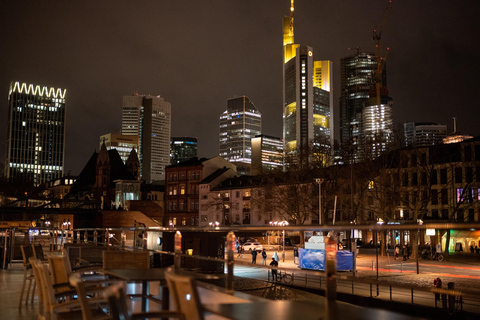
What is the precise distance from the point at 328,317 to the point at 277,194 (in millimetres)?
53970

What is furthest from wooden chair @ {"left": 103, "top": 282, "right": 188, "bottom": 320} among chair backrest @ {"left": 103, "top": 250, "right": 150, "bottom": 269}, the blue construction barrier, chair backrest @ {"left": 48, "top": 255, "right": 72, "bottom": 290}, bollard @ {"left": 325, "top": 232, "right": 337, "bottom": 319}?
the blue construction barrier

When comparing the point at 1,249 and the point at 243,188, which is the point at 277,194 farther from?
the point at 1,249

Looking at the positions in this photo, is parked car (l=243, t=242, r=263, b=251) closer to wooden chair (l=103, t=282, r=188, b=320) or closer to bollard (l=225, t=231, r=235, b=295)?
bollard (l=225, t=231, r=235, b=295)

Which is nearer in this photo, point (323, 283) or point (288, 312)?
point (288, 312)

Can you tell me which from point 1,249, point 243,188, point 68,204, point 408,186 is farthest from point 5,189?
point 1,249

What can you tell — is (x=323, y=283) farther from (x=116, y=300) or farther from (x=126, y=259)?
(x=116, y=300)

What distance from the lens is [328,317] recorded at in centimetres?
322

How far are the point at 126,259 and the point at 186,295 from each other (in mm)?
3780

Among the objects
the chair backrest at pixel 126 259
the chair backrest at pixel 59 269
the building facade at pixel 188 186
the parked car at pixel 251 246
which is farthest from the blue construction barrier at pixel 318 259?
the building facade at pixel 188 186


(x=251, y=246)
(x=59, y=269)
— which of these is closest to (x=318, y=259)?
(x=251, y=246)

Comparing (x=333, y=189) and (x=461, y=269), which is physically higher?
(x=333, y=189)

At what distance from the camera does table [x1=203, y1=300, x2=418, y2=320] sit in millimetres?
3137

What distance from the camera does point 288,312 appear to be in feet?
10.8

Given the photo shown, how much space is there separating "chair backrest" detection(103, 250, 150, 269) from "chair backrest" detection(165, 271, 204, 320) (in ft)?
11.4
